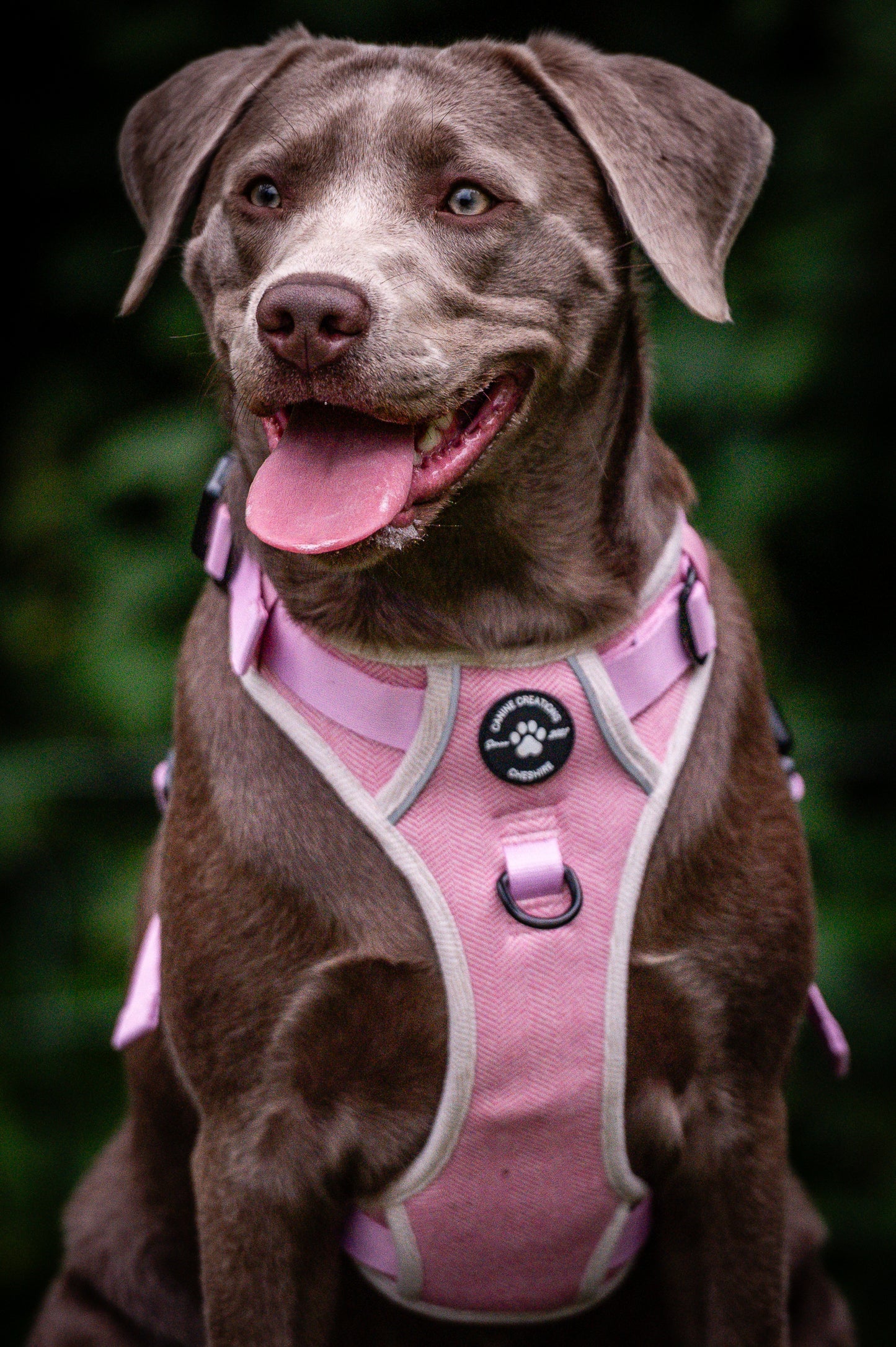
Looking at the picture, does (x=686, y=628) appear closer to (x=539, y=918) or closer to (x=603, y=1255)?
(x=539, y=918)

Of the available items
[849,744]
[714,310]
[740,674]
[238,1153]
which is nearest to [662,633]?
[740,674]

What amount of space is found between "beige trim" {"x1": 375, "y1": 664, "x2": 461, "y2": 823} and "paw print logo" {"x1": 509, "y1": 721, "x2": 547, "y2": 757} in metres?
0.08

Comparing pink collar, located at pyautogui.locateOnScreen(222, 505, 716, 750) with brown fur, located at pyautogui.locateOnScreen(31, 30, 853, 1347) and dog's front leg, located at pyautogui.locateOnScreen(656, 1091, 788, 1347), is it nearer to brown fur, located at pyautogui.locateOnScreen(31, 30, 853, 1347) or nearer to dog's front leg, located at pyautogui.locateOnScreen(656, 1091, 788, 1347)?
brown fur, located at pyautogui.locateOnScreen(31, 30, 853, 1347)

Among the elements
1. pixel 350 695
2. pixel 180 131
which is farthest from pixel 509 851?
pixel 180 131

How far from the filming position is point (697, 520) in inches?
145

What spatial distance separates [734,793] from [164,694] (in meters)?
1.93

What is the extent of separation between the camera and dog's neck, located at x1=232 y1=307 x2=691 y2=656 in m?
2.07

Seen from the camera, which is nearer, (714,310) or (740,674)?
(714,310)

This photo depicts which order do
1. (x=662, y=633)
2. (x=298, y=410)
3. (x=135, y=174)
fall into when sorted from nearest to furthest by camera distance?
(x=298, y=410) → (x=662, y=633) → (x=135, y=174)

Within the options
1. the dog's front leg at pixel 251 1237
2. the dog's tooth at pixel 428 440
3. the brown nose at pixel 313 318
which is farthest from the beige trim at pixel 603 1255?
the brown nose at pixel 313 318

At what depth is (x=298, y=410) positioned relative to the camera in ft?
6.45

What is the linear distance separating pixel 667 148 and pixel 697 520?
1.64 metres

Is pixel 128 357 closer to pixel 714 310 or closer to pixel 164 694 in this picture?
pixel 164 694

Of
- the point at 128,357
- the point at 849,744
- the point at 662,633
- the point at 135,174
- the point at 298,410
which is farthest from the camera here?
the point at 128,357
